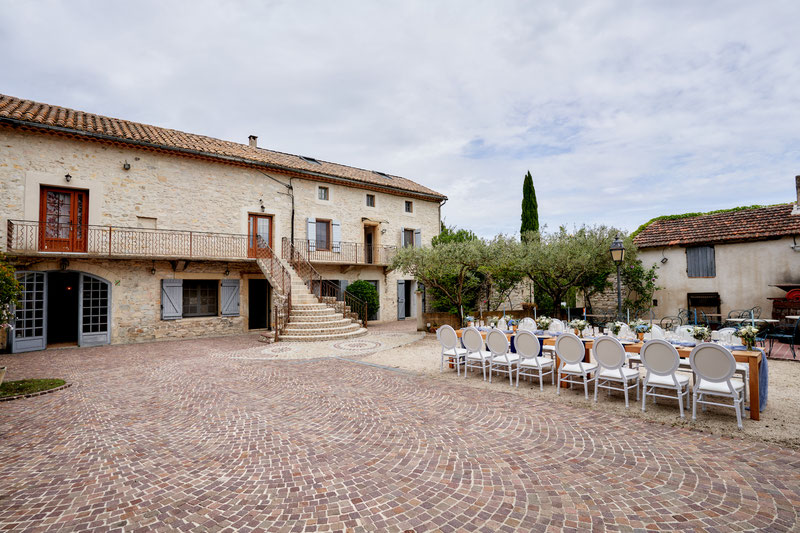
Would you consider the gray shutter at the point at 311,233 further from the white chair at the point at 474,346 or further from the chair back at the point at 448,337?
the white chair at the point at 474,346

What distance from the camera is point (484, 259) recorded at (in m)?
11.5

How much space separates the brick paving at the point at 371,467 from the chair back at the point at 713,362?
764 millimetres

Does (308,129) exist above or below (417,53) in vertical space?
above

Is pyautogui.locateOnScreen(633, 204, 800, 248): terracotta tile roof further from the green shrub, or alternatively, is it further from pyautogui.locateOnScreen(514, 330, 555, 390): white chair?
pyautogui.locateOnScreen(514, 330, 555, 390): white chair

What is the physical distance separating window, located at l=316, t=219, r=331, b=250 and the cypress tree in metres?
10.5

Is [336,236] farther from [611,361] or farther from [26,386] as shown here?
[611,361]

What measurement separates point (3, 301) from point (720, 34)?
44.5 feet

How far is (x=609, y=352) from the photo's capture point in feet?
16.3

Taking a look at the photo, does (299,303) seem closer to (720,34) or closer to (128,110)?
(128,110)

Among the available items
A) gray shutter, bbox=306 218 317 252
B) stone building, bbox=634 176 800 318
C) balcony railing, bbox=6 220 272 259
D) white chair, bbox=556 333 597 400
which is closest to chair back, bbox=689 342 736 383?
white chair, bbox=556 333 597 400

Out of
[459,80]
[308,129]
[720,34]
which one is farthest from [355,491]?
[308,129]

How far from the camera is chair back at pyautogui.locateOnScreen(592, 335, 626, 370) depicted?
486cm

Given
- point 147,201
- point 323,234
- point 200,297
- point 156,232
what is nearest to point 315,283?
point 323,234

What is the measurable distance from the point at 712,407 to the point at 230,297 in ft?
44.9
